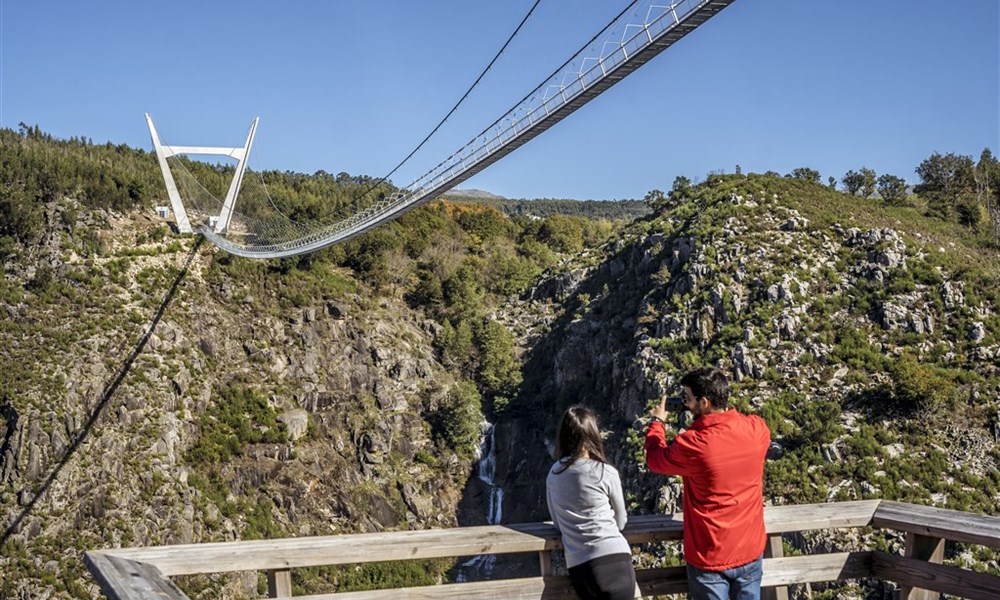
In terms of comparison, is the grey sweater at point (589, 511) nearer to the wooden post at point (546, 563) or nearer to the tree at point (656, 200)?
the wooden post at point (546, 563)

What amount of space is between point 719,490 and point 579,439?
1.69 ft

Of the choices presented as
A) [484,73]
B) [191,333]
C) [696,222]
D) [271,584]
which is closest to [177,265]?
[191,333]

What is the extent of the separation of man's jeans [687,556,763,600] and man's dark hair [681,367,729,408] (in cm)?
57

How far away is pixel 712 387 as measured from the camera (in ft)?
9.78

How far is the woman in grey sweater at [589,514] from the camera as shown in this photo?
2.83 meters

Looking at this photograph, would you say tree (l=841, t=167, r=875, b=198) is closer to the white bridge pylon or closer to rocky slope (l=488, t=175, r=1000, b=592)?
rocky slope (l=488, t=175, r=1000, b=592)

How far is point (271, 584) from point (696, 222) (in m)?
28.3

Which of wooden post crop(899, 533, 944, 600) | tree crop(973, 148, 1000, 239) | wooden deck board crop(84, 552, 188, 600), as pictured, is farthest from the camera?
tree crop(973, 148, 1000, 239)

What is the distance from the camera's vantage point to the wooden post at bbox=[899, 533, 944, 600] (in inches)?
128

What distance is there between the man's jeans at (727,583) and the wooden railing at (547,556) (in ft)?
0.62

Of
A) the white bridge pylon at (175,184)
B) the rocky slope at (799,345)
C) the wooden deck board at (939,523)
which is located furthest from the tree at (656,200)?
the wooden deck board at (939,523)

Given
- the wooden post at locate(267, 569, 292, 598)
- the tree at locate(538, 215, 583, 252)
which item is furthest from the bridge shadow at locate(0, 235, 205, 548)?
the wooden post at locate(267, 569, 292, 598)

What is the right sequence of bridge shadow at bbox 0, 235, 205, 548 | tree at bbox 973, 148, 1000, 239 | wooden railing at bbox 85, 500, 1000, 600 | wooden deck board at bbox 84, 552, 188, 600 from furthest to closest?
tree at bbox 973, 148, 1000, 239
bridge shadow at bbox 0, 235, 205, 548
wooden railing at bbox 85, 500, 1000, 600
wooden deck board at bbox 84, 552, 188, 600

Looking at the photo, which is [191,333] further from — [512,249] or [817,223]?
[817,223]
